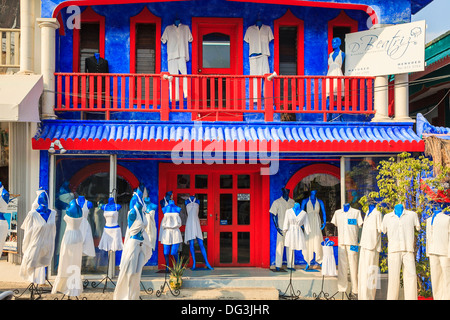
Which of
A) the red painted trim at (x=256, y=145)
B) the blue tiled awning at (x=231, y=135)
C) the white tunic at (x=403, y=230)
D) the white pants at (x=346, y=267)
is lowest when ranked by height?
the white pants at (x=346, y=267)

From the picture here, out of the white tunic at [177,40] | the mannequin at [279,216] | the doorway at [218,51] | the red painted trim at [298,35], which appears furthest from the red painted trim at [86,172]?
the red painted trim at [298,35]

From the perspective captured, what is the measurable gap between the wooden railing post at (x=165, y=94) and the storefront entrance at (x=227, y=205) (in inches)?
58.4

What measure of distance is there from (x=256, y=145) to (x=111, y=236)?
130 inches

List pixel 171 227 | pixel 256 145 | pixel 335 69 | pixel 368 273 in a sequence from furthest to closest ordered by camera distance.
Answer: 1. pixel 335 69
2. pixel 171 227
3. pixel 256 145
4. pixel 368 273

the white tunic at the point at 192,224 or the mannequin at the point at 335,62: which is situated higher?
the mannequin at the point at 335,62

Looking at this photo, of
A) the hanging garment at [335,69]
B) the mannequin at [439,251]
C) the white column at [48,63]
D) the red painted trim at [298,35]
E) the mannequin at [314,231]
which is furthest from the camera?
the red painted trim at [298,35]

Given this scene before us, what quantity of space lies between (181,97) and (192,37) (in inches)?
77.2

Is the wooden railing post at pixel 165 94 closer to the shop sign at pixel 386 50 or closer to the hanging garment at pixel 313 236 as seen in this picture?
the hanging garment at pixel 313 236

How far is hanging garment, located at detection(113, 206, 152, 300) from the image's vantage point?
300 inches

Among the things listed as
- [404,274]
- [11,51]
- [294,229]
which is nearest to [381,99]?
[294,229]

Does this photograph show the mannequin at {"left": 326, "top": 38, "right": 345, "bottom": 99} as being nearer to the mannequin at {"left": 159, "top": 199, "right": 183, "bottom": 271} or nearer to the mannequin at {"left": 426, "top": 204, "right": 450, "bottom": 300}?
the mannequin at {"left": 426, "top": 204, "right": 450, "bottom": 300}

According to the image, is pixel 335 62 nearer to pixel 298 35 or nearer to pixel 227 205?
pixel 298 35

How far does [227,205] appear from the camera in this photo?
37.7 feet

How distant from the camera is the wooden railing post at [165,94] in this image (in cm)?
1026
